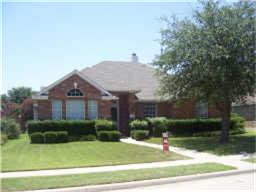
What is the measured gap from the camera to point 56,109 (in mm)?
28344

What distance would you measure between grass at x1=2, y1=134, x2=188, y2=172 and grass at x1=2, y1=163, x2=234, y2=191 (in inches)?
97.0

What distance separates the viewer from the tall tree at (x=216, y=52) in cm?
2186

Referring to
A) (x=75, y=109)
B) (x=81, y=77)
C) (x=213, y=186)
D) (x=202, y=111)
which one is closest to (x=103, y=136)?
(x=75, y=109)

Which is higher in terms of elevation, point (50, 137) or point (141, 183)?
point (50, 137)

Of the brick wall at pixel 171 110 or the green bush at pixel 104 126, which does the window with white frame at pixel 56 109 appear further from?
the brick wall at pixel 171 110

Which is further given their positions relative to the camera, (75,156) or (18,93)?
(18,93)

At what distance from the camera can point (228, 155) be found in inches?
755

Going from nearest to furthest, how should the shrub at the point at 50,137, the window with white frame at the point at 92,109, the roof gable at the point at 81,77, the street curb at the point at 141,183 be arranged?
1. the street curb at the point at 141,183
2. the shrub at the point at 50,137
3. the roof gable at the point at 81,77
4. the window with white frame at the point at 92,109

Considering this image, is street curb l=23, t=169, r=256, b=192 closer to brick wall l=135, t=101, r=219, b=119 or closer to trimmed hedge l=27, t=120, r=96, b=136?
trimmed hedge l=27, t=120, r=96, b=136

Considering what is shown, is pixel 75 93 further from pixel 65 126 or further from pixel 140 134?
pixel 140 134

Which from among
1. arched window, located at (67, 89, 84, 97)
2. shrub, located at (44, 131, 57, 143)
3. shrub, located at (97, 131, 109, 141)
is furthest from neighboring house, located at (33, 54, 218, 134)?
shrub, located at (44, 131, 57, 143)

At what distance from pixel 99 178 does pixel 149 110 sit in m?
20.7

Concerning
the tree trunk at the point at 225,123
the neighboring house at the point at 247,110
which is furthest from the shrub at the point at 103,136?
the neighboring house at the point at 247,110

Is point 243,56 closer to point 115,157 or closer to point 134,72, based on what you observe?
point 115,157
